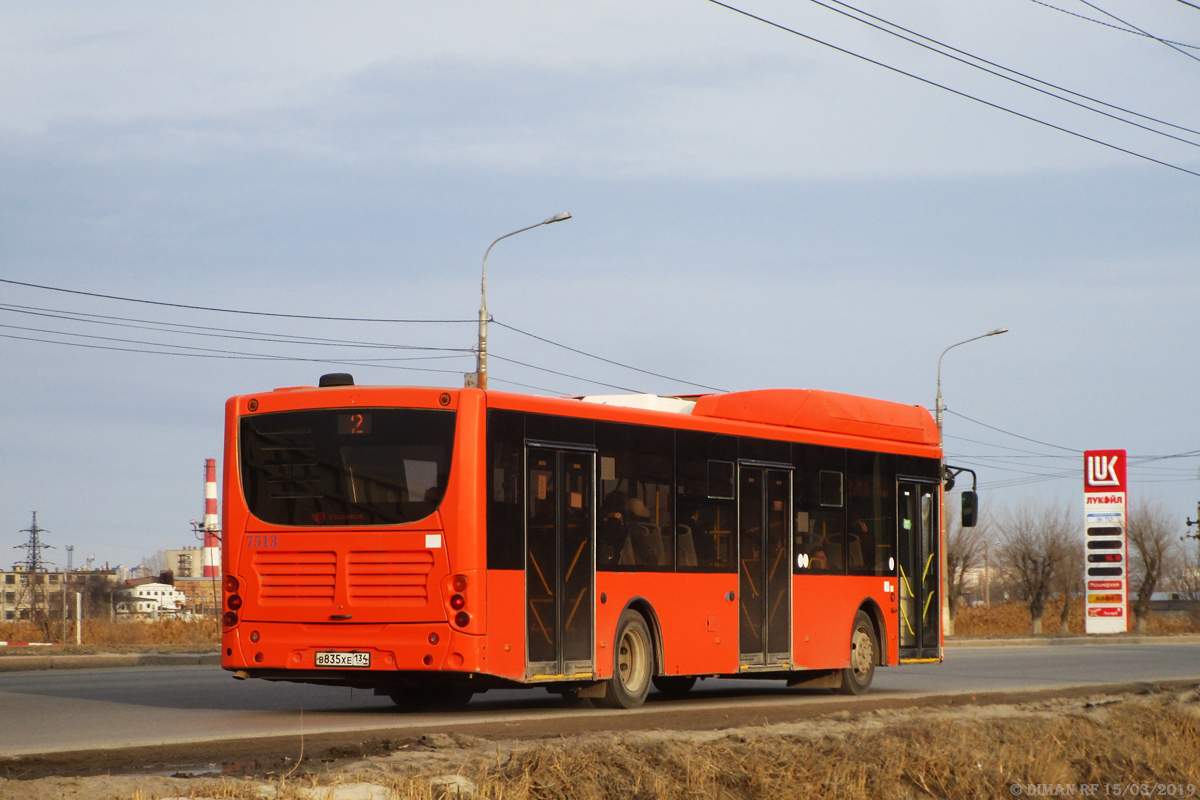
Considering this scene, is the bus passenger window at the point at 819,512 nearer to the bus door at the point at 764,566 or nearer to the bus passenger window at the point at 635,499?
the bus door at the point at 764,566

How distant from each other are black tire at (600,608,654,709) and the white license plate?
2.74 metres

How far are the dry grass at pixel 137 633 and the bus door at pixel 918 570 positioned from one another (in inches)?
697

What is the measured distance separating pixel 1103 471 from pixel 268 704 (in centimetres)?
4607

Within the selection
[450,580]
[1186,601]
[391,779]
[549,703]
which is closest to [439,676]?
[450,580]

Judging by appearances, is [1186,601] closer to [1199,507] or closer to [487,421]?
[1199,507]

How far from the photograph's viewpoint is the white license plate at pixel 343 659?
1391 centimetres

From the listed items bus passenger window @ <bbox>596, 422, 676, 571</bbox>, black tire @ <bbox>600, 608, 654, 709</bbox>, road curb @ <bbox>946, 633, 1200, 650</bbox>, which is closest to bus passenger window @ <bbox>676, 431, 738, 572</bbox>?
bus passenger window @ <bbox>596, 422, 676, 571</bbox>

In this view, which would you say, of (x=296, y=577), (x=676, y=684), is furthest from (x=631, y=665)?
(x=296, y=577)

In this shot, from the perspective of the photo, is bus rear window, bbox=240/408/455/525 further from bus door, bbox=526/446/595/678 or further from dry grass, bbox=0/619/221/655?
dry grass, bbox=0/619/221/655

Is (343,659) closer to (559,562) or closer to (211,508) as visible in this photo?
(559,562)

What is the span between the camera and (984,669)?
27062 millimetres

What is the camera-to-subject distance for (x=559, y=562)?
48.5ft

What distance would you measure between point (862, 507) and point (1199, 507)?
6200 centimetres

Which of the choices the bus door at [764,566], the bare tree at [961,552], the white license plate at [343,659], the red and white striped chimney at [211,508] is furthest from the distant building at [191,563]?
the white license plate at [343,659]
